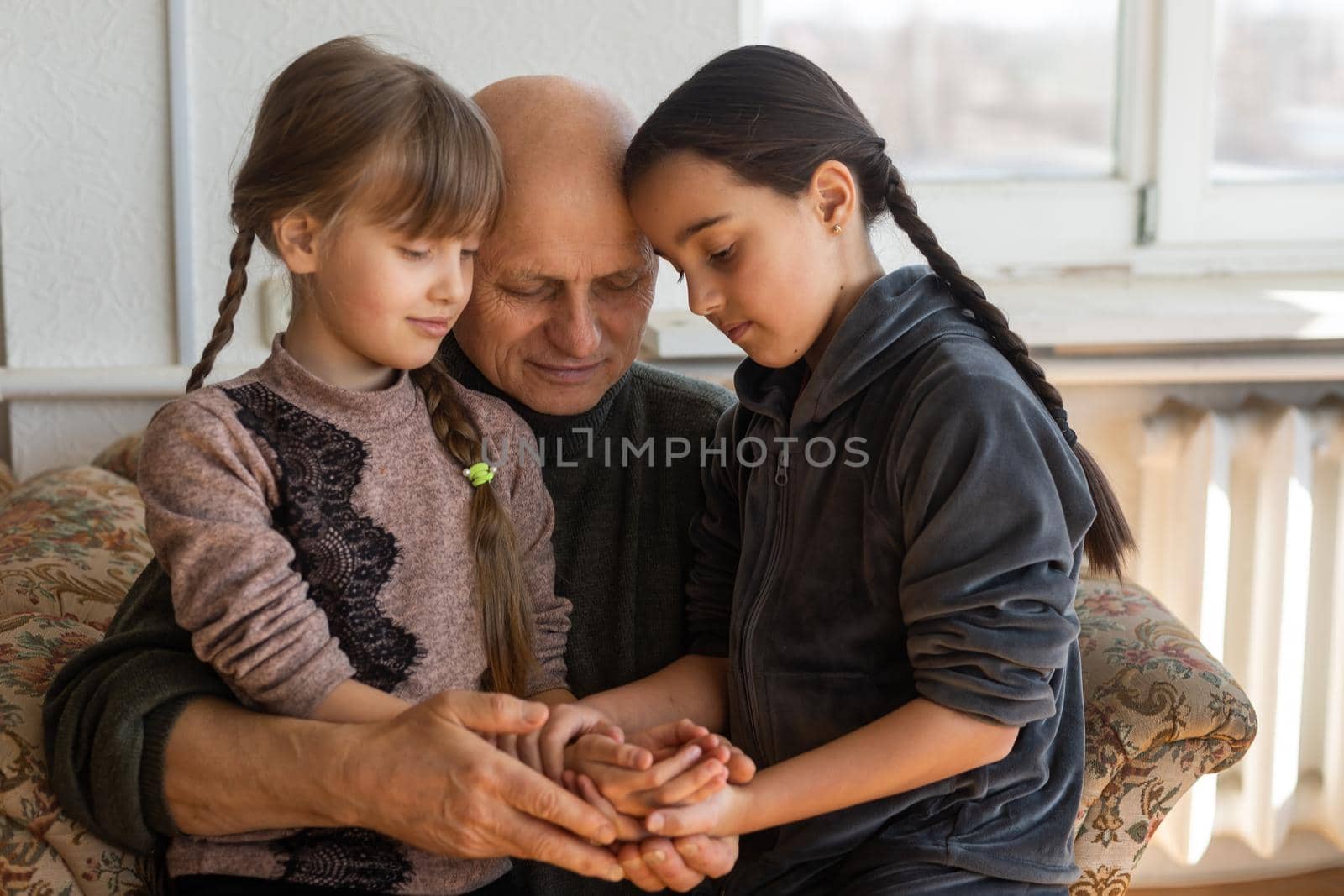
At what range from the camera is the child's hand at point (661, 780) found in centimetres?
113

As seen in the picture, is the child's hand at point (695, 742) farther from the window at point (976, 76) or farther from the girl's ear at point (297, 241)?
the window at point (976, 76)

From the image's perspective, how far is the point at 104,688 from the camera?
1207mm

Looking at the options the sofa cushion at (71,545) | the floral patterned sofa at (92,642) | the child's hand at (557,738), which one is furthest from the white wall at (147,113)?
the child's hand at (557,738)

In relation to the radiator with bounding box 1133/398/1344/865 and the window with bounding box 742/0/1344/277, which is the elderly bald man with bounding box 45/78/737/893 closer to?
the radiator with bounding box 1133/398/1344/865

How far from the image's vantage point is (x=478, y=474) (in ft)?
4.30

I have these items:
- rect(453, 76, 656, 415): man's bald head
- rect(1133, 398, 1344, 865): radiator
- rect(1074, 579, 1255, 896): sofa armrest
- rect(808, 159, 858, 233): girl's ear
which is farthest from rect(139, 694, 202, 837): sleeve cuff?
rect(1133, 398, 1344, 865): radiator

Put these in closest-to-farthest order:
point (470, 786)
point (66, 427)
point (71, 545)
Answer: point (470, 786)
point (71, 545)
point (66, 427)

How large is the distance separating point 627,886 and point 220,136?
137 centimetres

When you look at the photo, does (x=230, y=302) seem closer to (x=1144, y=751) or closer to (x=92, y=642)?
(x=92, y=642)

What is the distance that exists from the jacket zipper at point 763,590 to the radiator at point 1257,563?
3.72 ft

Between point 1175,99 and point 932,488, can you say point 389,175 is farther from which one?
point 1175,99

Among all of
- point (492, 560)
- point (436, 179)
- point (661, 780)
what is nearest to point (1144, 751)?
point (661, 780)

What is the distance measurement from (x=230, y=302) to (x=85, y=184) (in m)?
0.94

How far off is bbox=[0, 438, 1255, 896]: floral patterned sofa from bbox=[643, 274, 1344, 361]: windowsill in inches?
18.4
